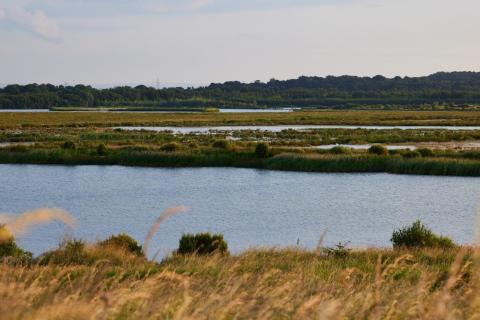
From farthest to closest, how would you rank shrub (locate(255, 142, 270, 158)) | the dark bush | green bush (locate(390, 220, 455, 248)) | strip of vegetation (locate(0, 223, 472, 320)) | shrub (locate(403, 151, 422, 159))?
shrub (locate(255, 142, 270, 158))
the dark bush
shrub (locate(403, 151, 422, 159))
green bush (locate(390, 220, 455, 248))
strip of vegetation (locate(0, 223, 472, 320))

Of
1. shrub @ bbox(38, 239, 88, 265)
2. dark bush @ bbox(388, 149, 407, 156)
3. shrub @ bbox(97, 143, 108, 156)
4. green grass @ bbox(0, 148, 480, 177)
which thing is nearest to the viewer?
shrub @ bbox(38, 239, 88, 265)

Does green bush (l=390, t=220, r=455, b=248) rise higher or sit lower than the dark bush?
higher

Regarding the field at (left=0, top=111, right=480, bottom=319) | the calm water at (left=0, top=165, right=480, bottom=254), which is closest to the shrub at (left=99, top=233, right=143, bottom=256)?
the field at (left=0, top=111, right=480, bottom=319)

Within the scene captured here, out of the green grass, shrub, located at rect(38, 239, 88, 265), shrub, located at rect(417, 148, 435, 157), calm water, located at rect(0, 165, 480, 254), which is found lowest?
calm water, located at rect(0, 165, 480, 254)

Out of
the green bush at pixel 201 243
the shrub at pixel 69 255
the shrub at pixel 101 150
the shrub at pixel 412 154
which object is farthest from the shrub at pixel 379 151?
the shrub at pixel 69 255

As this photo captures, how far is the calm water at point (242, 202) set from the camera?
29156 mm

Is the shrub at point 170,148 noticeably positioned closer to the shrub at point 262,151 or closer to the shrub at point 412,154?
the shrub at point 262,151

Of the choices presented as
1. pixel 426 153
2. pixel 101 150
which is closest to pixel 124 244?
pixel 426 153

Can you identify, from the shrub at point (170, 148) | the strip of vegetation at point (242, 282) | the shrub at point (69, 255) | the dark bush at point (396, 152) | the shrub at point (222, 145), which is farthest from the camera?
the shrub at point (222, 145)

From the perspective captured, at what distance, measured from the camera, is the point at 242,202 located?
124 ft

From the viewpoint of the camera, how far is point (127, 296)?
596 cm

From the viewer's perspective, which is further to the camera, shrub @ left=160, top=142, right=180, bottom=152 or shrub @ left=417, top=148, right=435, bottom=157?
shrub @ left=160, top=142, right=180, bottom=152

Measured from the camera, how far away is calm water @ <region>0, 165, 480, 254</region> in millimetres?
29156

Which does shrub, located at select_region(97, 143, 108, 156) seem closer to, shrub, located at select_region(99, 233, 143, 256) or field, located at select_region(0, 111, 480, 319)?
field, located at select_region(0, 111, 480, 319)
